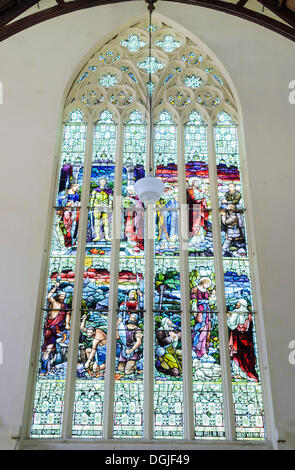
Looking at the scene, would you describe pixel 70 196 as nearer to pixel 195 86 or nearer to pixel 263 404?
pixel 195 86

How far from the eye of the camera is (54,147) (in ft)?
23.8

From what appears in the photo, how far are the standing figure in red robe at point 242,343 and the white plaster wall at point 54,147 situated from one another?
239mm

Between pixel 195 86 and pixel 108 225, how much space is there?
2.66 metres

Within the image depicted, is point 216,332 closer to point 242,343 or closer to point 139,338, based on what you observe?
point 242,343

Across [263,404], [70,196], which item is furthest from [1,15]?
[263,404]

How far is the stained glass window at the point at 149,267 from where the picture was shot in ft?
19.4

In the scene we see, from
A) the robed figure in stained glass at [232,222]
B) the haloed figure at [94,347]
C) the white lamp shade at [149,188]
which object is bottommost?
the haloed figure at [94,347]

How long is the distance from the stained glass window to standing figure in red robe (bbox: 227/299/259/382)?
12 millimetres

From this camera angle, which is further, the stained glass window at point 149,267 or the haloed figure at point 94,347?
the haloed figure at point 94,347

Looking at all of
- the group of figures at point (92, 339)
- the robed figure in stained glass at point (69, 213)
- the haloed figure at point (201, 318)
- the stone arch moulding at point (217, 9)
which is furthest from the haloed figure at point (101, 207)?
the stone arch moulding at point (217, 9)

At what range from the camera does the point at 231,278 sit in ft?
21.8

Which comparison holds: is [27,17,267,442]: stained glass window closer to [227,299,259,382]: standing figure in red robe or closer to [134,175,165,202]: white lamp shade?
[227,299,259,382]: standing figure in red robe

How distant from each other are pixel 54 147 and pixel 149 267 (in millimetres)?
2125

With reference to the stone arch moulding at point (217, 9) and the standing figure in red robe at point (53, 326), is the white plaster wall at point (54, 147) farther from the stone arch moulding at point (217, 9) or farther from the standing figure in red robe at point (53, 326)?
the stone arch moulding at point (217, 9)
